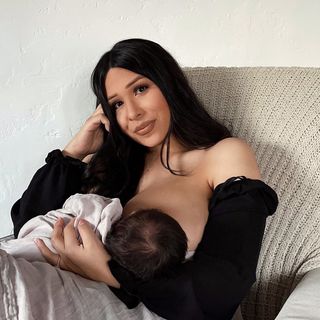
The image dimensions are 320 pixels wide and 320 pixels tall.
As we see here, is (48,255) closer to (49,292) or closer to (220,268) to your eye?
(49,292)

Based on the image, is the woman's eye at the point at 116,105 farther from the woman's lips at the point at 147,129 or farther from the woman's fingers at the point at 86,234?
the woman's fingers at the point at 86,234

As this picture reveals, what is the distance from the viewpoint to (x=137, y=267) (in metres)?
0.87

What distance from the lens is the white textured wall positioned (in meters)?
1.30

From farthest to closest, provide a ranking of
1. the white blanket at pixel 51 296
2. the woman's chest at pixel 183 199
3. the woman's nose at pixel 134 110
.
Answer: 1. the woman's nose at pixel 134 110
2. the woman's chest at pixel 183 199
3. the white blanket at pixel 51 296

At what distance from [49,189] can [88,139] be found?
0.18 meters

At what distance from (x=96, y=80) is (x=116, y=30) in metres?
0.25

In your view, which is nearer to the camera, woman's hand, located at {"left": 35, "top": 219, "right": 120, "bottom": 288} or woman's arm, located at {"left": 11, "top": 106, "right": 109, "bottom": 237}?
woman's hand, located at {"left": 35, "top": 219, "right": 120, "bottom": 288}

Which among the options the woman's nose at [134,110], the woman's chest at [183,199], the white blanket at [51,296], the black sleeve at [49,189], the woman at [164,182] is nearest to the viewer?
the white blanket at [51,296]

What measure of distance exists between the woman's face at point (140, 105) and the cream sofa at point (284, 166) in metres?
0.21

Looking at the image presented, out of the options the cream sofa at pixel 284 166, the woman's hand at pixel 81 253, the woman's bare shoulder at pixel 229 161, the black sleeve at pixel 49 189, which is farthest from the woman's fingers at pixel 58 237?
the cream sofa at pixel 284 166

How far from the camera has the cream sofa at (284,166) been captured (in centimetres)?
107

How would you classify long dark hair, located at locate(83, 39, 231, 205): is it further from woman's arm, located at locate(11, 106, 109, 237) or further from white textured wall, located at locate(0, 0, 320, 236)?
white textured wall, located at locate(0, 0, 320, 236)

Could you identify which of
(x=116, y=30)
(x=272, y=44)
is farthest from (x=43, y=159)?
(x=272, y=44)

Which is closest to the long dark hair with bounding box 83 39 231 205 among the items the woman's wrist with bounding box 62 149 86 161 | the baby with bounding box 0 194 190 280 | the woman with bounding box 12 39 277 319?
the woman with bounding box 12 39 277 319
